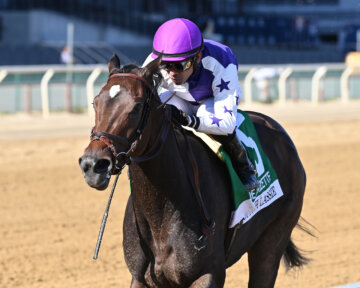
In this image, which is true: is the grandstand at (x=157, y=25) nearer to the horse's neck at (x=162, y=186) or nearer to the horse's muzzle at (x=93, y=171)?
the horse's neck at (x=162, y=186)

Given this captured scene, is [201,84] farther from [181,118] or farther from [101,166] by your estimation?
[101,166]

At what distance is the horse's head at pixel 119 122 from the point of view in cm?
293

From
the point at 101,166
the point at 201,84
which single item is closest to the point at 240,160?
the point at 201,84

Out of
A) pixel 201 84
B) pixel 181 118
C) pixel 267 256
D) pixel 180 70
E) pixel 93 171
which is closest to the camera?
pixel 93 171

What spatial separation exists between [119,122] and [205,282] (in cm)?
93

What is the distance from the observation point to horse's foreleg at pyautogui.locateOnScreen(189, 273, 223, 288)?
3.48 metres

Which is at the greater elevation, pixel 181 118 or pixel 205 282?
pixel 181 118

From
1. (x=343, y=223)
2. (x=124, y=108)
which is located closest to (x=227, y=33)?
(x=343, y=223)

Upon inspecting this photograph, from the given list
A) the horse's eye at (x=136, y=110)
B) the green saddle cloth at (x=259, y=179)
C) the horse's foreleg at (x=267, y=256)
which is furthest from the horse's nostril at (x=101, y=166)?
the horse's foreleg at (x=267, y=256)

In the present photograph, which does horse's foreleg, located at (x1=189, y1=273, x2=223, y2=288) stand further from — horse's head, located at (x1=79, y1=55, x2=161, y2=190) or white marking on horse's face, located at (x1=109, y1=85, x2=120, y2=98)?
white marking on horse's face, located at (x1=109, y1=85, x2=120, y2=98)

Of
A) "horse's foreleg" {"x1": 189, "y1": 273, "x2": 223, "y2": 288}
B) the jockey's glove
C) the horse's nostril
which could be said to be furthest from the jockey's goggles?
"horse's foreleg" {"x1": 189, "y1": 273, "x2": 223, "y2": 288}

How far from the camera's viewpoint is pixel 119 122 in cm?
307

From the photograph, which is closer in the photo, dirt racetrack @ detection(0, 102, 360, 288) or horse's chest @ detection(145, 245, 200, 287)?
horse's chest @ detection(145, 245, 200, 287)

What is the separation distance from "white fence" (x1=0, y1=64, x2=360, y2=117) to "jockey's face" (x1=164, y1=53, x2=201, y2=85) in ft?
36.7
